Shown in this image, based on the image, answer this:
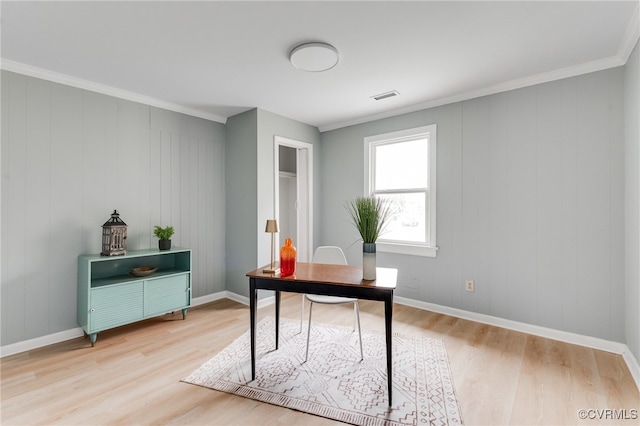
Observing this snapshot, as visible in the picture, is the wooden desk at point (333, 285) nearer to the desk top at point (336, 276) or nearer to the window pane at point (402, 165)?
the desk top at point (336, 276)

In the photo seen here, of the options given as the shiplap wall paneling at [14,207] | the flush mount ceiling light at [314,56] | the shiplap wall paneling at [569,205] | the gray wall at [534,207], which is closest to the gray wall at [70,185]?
the shiplap wall paneling at [14,207]

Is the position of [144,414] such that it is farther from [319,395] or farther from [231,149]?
[231,149]

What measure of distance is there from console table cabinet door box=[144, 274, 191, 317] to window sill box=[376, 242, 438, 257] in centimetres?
242

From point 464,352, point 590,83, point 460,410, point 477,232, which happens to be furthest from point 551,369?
point 590,83

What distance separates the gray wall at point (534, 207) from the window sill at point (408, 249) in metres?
0.08

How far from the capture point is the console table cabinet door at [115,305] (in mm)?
2652

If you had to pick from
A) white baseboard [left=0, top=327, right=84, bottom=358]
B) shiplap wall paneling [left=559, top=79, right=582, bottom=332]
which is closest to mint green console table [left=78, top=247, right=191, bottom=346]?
white baseboard [left=0, top=327, right=84, bottom=358]

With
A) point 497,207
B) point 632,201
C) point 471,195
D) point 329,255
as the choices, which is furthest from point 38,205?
point 632,201

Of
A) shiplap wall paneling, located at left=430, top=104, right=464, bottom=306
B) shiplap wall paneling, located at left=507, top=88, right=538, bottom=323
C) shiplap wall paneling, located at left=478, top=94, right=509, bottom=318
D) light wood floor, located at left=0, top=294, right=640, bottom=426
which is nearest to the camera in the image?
light wood floor, located at left=0, top=294, right=640, bottom=426

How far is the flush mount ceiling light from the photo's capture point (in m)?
2.25

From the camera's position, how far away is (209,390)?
6.51ft

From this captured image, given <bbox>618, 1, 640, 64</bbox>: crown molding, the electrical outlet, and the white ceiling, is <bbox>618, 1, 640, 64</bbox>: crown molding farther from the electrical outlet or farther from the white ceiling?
the electrical outlet

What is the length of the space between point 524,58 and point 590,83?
0.68m

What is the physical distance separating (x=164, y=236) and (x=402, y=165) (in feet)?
9.80
